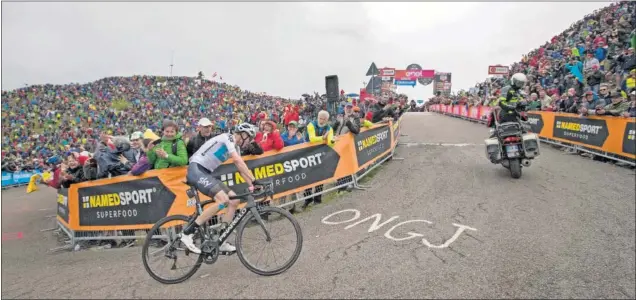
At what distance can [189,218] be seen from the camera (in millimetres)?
4879

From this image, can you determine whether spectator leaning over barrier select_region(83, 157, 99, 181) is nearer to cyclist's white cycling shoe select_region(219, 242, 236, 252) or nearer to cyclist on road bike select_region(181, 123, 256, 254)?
cyclist on road bike select_region(181, 123, 256, 254)

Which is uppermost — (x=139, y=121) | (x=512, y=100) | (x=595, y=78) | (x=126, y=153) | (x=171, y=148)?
(x=595, y=78)

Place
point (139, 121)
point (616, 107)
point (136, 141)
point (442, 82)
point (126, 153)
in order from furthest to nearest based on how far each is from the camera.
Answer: point (442, 82) → point (139, 121) → point (616, 107) → point (126, 153) → point (136, 141)

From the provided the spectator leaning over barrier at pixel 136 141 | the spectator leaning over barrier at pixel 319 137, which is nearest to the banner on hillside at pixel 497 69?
the spectator leaning over barrier at pixel 319 137

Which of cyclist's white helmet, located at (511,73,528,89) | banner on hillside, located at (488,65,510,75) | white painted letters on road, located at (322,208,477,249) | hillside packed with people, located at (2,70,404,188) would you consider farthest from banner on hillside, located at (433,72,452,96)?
white painted letters on road, located at (322,208,477,249)

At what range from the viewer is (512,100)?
8.94 metres

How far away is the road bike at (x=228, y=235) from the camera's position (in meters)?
4.67

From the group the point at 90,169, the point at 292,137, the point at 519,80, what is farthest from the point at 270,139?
the point at 519,80

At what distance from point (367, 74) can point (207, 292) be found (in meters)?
13.4

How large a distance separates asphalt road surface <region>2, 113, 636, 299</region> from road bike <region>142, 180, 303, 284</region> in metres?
0.17

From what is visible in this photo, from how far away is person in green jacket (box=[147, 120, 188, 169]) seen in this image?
6469mm

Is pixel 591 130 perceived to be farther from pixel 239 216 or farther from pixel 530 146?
pixel 239 216

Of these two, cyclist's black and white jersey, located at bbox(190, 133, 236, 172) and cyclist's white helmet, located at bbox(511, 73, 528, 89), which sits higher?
cyclist's white helmet, located at bbox(511, 73, 528, 89)

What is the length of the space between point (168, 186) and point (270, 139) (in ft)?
6.69
